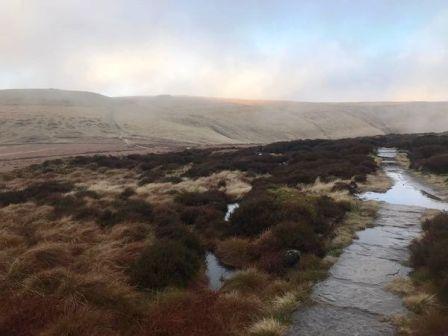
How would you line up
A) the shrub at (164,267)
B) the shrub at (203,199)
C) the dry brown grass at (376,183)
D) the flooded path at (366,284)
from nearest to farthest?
the flooded path at (366,284) → the shrub at (164,267) → the shrub at (203,199) → the dry brown grass at (376,183)

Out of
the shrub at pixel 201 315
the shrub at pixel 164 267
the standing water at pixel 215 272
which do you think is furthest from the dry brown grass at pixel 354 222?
the shrub at pixel 201 315

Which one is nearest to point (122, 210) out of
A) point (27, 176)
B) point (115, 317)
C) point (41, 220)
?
point (41, 220)

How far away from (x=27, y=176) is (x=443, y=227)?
3137 centimetres

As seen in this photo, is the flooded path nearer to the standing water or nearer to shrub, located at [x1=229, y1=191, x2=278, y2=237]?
the standing water

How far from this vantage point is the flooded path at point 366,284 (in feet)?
25.7

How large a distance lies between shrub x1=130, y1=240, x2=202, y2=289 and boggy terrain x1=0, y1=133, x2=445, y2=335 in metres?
0.03

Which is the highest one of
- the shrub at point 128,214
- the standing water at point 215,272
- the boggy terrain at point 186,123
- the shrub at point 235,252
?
the shrub at point 235,252

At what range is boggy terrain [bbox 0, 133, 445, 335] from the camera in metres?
7.91

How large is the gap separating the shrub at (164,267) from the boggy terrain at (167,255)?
3cm

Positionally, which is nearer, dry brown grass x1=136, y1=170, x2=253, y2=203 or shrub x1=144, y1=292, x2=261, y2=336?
shrub x1=144, y1=292, x2=261, y2=336

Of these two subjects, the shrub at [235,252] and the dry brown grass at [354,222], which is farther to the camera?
the dry brown grass at [354,222]

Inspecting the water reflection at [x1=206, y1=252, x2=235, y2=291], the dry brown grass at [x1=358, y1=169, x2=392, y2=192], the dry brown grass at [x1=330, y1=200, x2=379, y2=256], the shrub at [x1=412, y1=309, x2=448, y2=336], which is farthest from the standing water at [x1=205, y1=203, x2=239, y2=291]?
the dry brown grass at [x1=358, y1=169, x2=392, y2=192]

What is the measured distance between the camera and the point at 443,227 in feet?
39.1

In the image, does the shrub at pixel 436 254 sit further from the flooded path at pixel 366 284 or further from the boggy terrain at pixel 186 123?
the boggy terrain at pixel 186 123
